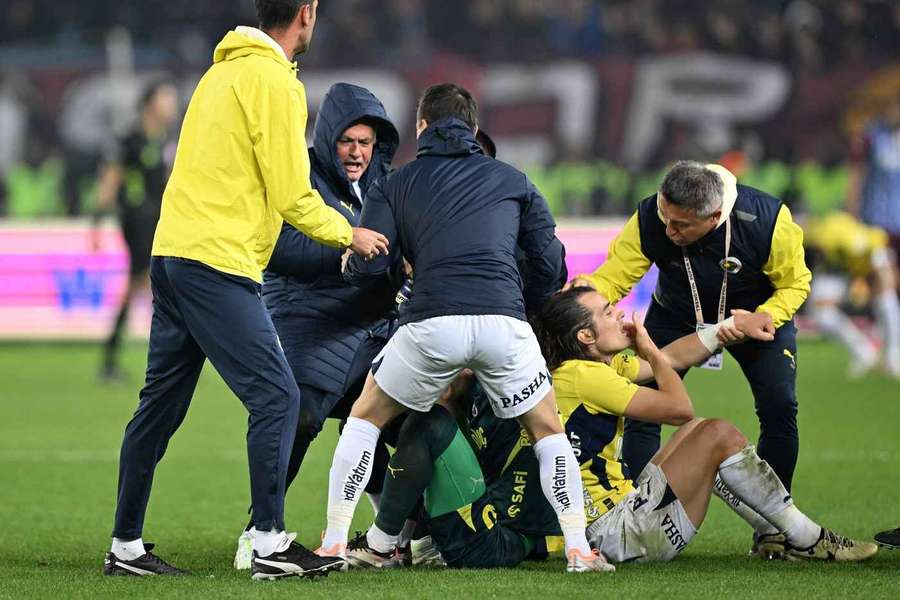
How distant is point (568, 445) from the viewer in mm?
5324

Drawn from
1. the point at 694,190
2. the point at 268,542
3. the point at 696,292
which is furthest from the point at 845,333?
the point at 268,542

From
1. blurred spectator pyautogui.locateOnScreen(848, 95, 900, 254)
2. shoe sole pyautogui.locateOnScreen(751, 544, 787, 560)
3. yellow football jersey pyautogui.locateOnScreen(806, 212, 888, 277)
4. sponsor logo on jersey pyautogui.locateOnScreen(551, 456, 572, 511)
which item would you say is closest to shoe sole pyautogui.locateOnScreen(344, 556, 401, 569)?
sponsor logo on jersey pyautogui.locateOnScreen(551, 456, 572, 511)

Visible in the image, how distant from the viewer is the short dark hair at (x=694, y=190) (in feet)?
18.7

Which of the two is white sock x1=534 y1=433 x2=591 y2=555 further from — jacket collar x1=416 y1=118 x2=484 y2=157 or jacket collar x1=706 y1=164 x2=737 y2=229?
jacket collar x1=706 y1=164 x2=737 y2=229

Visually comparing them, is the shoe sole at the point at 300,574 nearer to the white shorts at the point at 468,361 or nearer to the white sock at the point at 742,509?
the white shorts at the point at 468,361

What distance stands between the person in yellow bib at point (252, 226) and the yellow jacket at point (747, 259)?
140 cm

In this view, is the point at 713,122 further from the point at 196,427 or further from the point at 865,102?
the point at 196,427

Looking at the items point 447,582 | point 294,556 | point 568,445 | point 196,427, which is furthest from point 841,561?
point 196,427

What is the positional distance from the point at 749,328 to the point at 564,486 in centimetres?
107

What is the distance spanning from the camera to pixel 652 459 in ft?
18.2

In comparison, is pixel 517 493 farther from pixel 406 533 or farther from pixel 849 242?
pixel 849 242

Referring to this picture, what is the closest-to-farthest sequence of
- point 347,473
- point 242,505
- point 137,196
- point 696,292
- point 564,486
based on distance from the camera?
point 564,486
point 347,473
point 696,292
point 242,505
point 137,196

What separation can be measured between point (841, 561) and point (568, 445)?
1.18 meters

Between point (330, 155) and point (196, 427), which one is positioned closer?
point (330, 155)
